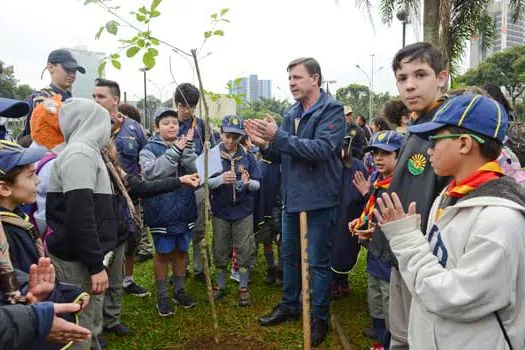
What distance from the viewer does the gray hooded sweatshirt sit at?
2619 mm

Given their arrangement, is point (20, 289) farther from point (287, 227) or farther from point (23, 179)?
point (287, 227)

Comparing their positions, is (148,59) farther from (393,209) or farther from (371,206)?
(371,206)

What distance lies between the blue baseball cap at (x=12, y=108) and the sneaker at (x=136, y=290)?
309 cm

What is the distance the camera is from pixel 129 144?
487 cm

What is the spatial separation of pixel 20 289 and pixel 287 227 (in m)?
2.46

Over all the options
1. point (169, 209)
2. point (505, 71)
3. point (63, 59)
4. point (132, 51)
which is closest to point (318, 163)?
point (169, 209)

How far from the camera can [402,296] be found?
2.52m

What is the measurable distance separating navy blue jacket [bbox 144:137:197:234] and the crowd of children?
0.01 metres

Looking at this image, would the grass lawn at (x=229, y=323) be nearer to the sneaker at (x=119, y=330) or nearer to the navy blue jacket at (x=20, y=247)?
the sneaker at (x=119, y=330)

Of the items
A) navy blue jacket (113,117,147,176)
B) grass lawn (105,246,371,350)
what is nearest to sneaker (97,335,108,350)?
grass lawn (105,246,371,350)

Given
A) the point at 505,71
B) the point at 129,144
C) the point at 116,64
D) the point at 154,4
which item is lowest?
the point at 129,144

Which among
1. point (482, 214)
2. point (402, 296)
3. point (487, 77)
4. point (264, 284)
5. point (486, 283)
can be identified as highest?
point (487, 77)

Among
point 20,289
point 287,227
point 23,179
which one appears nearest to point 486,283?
point 20,289

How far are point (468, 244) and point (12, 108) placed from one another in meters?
2.17
